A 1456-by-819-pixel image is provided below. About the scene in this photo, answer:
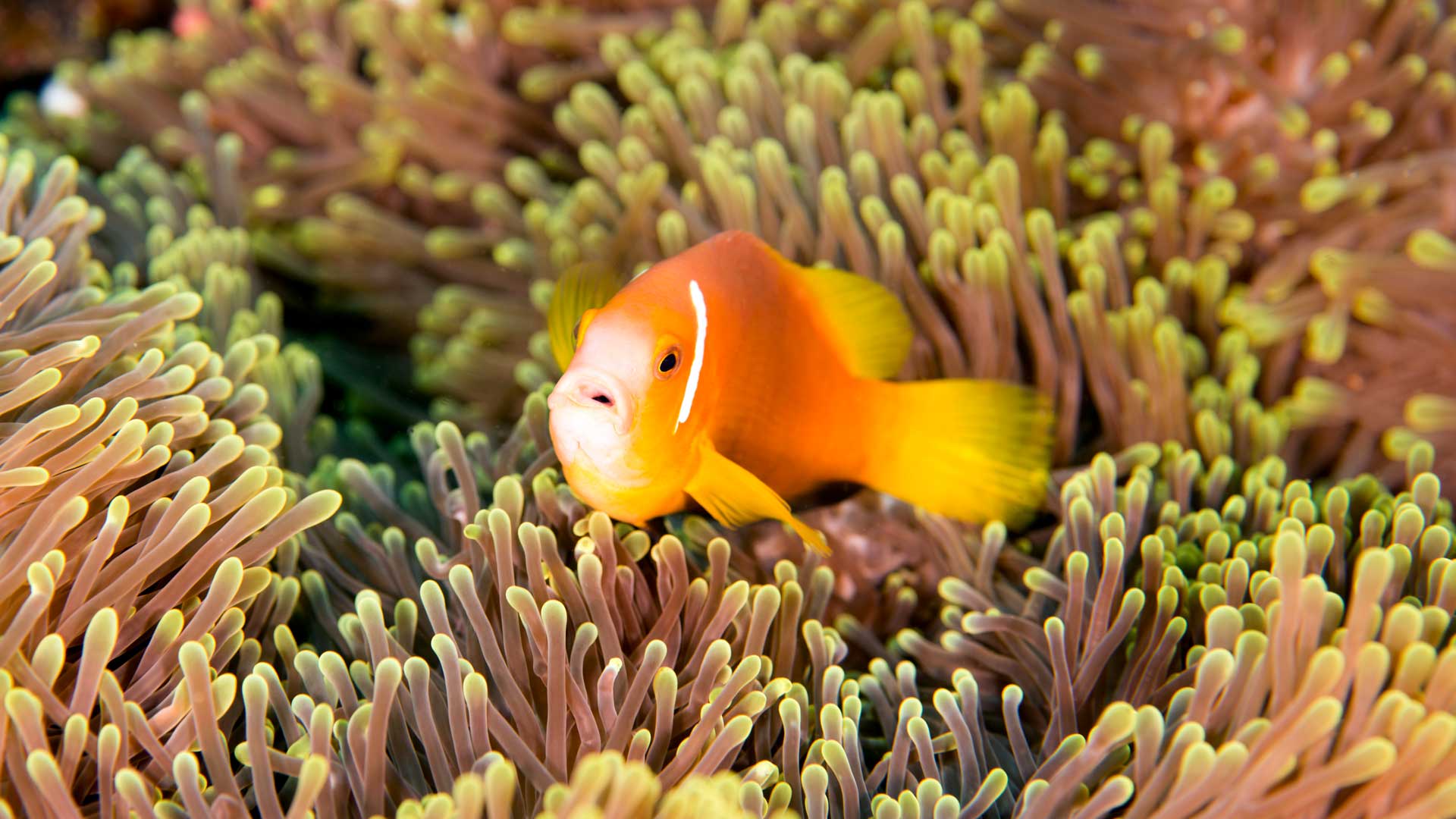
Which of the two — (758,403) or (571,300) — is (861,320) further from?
(571,300)

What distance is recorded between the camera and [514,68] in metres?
2.39

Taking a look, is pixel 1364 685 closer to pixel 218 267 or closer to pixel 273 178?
pixel 218 267

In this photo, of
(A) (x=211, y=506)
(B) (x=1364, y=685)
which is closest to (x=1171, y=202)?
(B) (x=1364, y=685)

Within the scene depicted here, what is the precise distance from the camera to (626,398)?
1.13 metres

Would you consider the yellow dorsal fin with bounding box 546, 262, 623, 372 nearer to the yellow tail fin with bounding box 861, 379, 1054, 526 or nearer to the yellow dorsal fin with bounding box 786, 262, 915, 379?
the yellow dorsal fin with bounding box 786, 262, 915, 379

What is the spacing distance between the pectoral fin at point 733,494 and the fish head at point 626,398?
0.04 meters

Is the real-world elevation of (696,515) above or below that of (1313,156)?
below

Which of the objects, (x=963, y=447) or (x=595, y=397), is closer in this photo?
(x=595, y=397)

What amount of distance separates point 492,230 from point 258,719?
1254 millimetres

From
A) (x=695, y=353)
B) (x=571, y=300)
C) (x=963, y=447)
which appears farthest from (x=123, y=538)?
(x=963, y=447)

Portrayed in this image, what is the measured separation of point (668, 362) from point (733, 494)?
7.6 inches

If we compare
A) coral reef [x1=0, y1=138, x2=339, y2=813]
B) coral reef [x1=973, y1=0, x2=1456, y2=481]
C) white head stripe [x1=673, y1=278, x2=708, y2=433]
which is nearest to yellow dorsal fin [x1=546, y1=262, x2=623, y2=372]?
white head stripe [x1=673, y1=278, x2=708, y2=433]

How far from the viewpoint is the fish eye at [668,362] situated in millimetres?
1163

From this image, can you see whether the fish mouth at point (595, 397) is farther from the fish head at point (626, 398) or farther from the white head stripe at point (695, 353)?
the white head stripe at point (695, 353)
